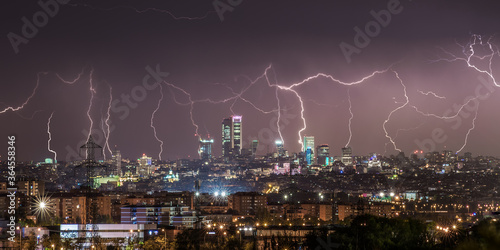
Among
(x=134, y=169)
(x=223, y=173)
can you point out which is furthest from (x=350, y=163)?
(x=134, y=169)

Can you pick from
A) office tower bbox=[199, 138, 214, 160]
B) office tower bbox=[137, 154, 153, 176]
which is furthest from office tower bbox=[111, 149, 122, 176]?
office tower bbox=[199, 138, 214, 160]

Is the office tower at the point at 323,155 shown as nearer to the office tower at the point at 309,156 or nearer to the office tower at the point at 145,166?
the office tower at the point at 309,156

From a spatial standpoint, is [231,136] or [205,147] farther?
[205,147]

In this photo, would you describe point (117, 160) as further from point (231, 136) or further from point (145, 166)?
point (231, 136)

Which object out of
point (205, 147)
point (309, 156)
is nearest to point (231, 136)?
point (205, 147)

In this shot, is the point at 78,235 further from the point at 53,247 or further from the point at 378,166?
the point at 378,166
